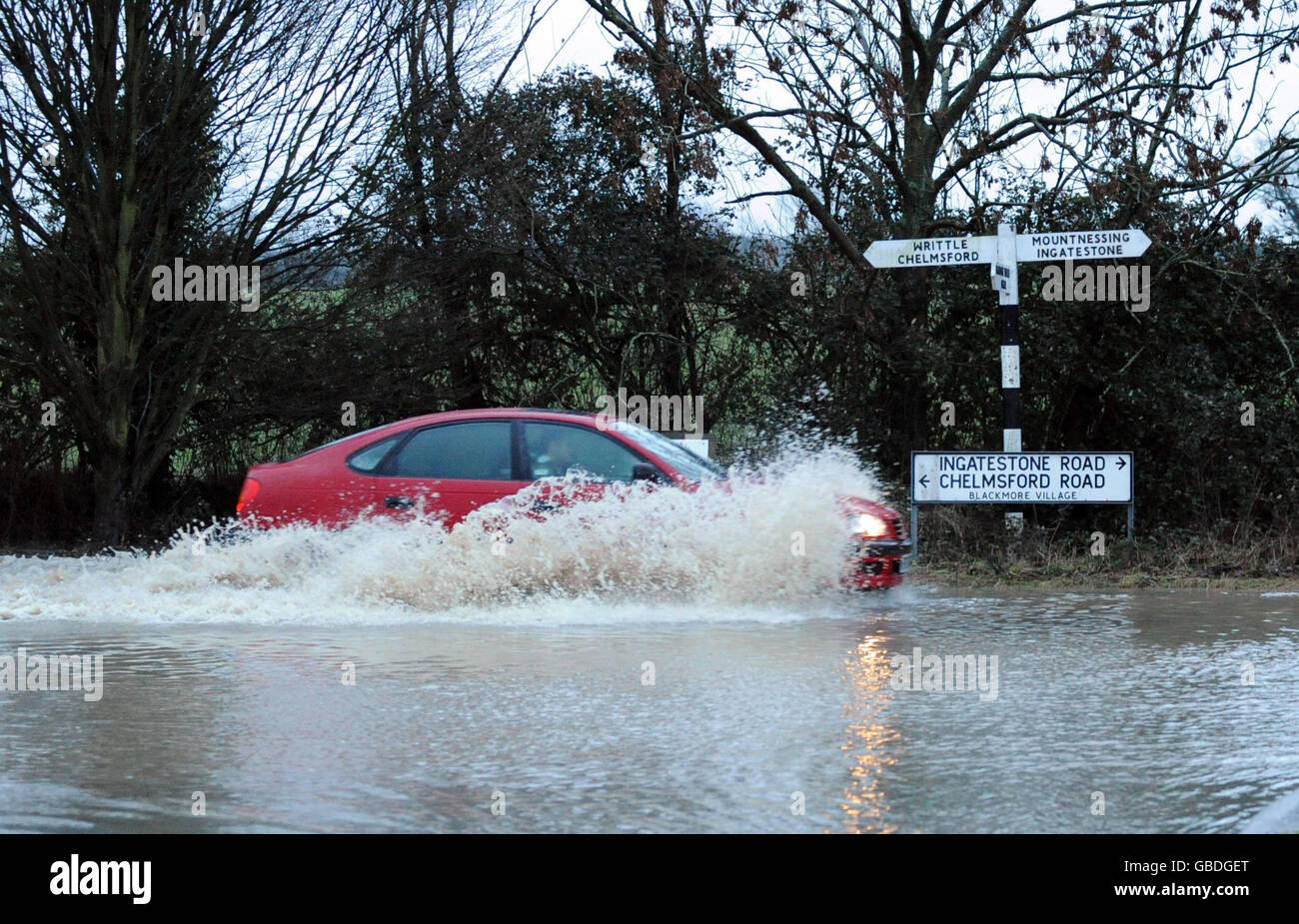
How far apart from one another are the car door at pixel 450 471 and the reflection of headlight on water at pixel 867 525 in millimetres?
2360

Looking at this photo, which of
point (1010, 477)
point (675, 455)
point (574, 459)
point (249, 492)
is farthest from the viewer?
point (1010, 477)

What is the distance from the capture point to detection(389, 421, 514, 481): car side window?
11.2 meters

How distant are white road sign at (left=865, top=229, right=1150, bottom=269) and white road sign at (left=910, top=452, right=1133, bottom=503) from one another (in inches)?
75.0

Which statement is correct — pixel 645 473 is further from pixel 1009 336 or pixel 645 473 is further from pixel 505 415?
pixel 1009 336

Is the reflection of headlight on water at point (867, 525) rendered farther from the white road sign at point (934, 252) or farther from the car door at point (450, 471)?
the white road sign at point (934, 252)

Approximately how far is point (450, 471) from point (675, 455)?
1.68m

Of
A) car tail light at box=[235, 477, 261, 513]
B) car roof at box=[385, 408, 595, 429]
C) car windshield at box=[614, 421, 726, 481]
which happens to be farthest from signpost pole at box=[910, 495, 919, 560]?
car tail light at box=[235, 477, 261, 513]

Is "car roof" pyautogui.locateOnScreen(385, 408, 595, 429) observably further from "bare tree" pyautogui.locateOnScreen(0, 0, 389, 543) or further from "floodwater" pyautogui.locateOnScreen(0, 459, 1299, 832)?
"bare tree" pyautogui.locateOnScreen(0, 0, 389, 543)

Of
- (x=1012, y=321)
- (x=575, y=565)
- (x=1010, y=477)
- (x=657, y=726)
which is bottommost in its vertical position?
(x=657, y=726)

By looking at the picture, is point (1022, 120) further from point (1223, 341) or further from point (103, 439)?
point (103, 439)

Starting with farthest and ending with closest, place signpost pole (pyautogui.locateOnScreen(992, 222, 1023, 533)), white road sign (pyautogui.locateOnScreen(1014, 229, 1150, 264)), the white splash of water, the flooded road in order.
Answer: signpost pole (pyautogui.locateOnScreen(992, 222, 1023, 533)) < white road sign (pyautogui.locateOnScreen(1014, 229, 1150, 264)) < the white splash of water < the flooded road

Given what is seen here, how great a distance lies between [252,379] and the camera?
17.0 meters

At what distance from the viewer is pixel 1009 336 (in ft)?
49.7

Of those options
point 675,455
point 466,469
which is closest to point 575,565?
point 466,469
